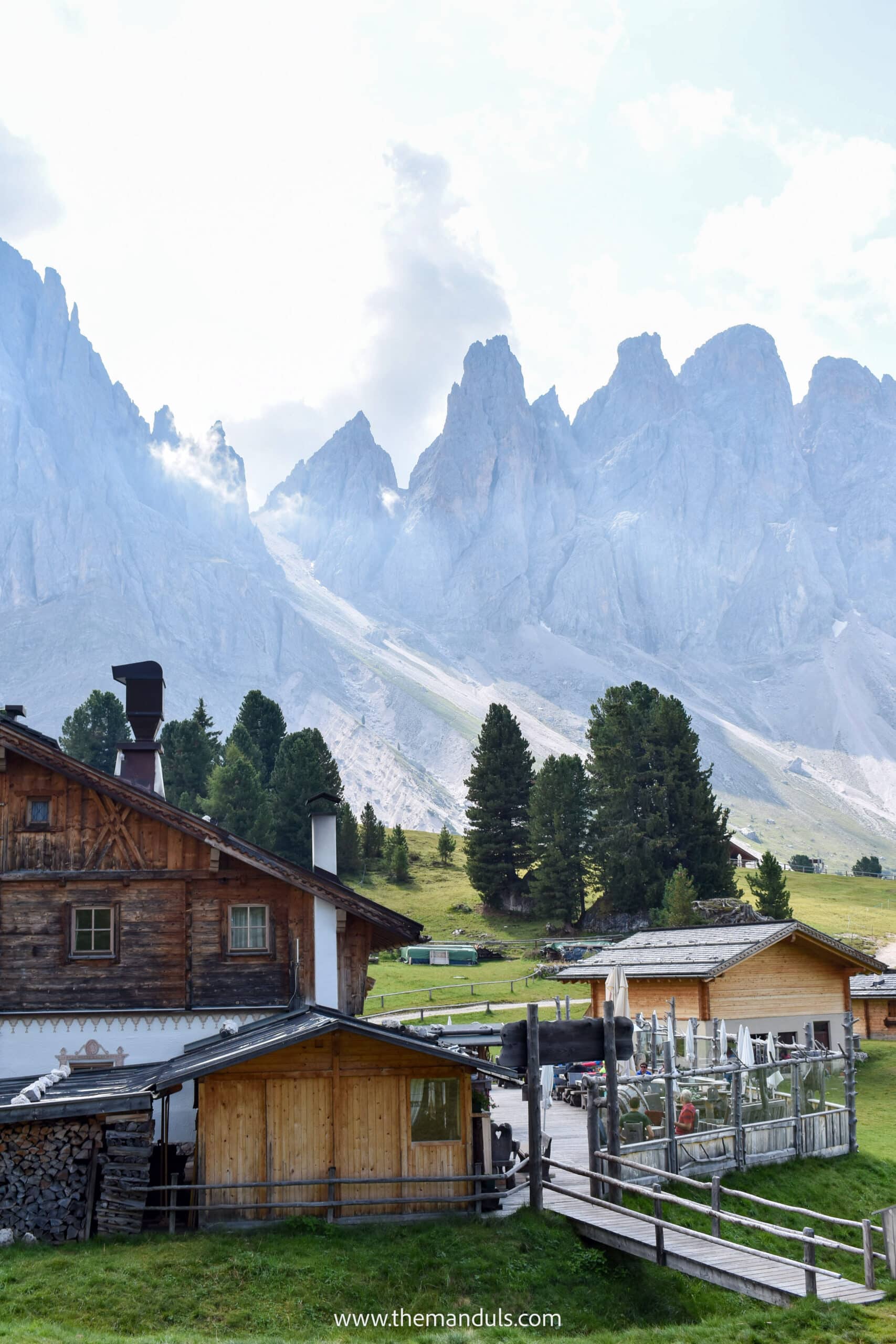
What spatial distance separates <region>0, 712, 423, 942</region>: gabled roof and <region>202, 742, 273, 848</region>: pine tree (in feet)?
176

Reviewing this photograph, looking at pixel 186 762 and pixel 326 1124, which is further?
pixel 186 762

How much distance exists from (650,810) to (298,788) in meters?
26.4

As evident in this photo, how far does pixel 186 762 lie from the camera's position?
93.2m

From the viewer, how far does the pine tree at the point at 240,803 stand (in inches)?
3118

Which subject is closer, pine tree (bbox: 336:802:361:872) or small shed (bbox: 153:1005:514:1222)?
small shed (bbox: 153:1005:514:1222)

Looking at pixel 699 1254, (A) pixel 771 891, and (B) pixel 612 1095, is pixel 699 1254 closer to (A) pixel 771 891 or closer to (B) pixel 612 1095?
(B) pixel 612 1095

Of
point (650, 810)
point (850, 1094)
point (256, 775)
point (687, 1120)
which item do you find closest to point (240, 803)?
point (256, 775)

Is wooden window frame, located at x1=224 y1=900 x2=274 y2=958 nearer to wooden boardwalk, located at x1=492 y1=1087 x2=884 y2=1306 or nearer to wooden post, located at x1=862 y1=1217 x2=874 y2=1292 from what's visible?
wooden boardwalk, located at x1=492 y1=1087 x2=884 y2=1306

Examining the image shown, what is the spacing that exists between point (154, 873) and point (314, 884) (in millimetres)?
3545

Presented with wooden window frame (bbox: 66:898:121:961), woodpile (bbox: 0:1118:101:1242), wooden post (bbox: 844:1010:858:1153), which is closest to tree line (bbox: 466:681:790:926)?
wooden post (bbox: 844:1010:858:1153)

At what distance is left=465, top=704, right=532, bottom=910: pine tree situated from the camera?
82438mm

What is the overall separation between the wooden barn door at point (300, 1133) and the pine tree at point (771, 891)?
50.9 metres

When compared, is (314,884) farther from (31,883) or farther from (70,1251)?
(70,1251)

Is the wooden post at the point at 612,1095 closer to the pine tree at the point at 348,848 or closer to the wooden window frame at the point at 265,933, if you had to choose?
the wooden window frame at the point at 265,933
